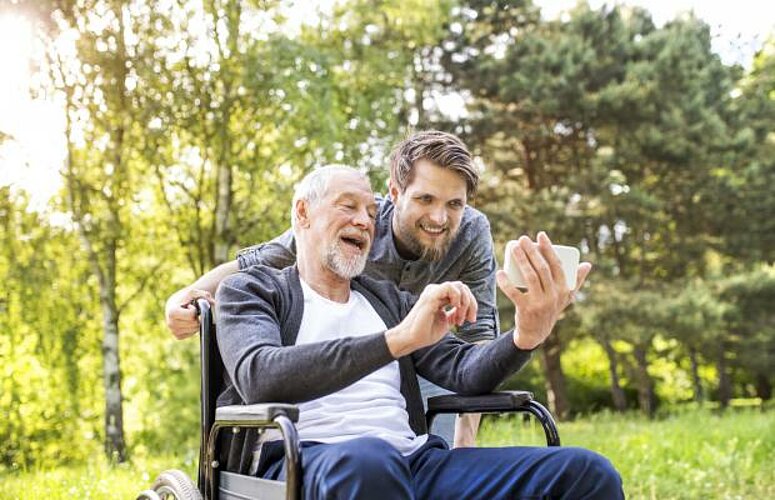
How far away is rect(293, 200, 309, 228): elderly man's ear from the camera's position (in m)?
2.33

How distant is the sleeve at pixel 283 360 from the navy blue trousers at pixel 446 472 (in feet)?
0.41

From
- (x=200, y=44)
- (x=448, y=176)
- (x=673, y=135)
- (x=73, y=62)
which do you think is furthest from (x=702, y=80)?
(x=448, y=176)

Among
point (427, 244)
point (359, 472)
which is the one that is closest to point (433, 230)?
point (427, 244)

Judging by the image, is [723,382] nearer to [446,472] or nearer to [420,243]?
[420,243]

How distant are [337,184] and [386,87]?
8810mm

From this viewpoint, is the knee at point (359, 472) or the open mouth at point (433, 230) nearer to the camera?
the knee at point (359, 472)

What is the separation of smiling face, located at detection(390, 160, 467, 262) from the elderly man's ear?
0.37 meters

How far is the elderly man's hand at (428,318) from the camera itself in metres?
1.86

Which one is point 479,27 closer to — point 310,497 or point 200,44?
point 200,44

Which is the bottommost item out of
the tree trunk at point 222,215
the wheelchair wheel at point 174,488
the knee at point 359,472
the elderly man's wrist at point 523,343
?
the wheelchair wheel at point 174,488

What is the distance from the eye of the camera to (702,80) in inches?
586

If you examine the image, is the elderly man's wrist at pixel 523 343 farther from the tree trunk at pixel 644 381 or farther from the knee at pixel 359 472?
the tree trunk at pixel 644 381

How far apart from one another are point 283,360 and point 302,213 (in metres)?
0.50

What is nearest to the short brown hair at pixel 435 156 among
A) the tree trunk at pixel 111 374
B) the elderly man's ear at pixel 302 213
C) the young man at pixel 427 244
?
the young man at pixel 427 244
